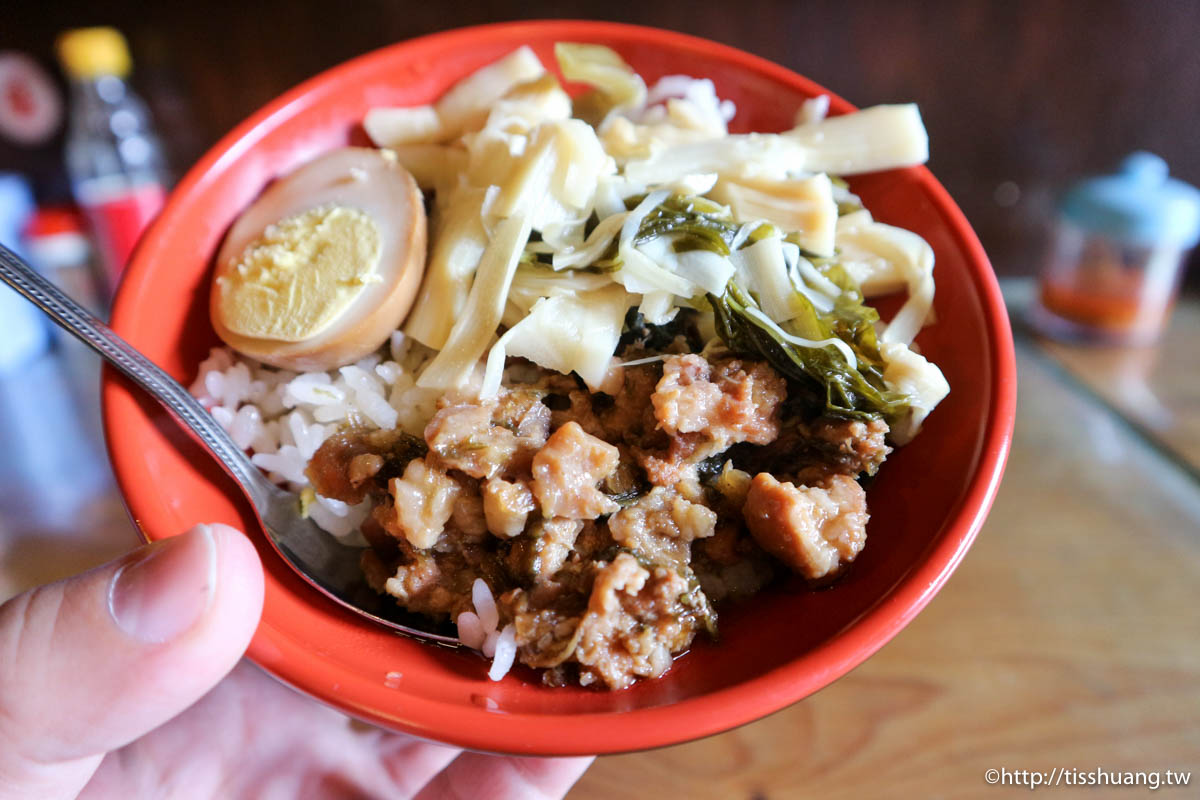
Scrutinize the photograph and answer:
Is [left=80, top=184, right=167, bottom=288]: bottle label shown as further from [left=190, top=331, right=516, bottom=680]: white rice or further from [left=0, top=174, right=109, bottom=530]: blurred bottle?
[left=190, top=331, right=516, bottom=680]: white rice

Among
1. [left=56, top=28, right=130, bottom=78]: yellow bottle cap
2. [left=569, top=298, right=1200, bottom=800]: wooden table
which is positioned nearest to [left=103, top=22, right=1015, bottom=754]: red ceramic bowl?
[left=569, top=298, right=1200, bottom=800]: wooden table

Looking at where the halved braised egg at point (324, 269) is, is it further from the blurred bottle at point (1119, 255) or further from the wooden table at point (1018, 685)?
the blurred bottle at point (1119, 255)

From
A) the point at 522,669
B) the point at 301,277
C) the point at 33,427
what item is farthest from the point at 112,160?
the point at 522,669

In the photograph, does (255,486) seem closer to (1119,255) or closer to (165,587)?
(165,587)

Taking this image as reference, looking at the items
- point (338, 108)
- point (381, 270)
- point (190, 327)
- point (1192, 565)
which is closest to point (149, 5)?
point (338, 108)

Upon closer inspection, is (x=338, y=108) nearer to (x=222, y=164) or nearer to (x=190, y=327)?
(x=222, y=164)

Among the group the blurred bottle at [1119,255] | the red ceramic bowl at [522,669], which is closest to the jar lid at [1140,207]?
the blurred bottle at [1119,255]
